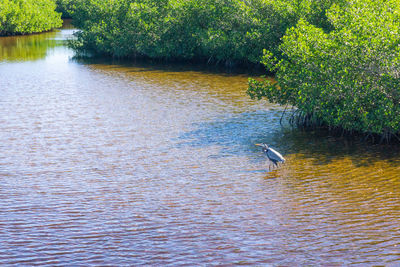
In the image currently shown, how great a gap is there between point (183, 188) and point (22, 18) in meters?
49.9

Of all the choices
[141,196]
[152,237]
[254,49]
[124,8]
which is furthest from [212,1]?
[152,237]

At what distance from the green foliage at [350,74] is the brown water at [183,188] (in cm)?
105

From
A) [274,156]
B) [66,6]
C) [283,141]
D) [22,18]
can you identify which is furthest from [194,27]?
[66,6]

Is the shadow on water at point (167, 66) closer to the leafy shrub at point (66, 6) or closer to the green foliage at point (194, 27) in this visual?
the green foliage at point (194, 27)

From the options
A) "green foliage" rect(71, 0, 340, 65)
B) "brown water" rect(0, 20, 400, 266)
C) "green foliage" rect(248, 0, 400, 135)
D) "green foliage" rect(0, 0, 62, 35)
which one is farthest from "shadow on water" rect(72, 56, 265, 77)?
"green foliage" rect(0, 0, 62, 35)

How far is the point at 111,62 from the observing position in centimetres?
3666

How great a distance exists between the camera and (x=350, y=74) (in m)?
16.2

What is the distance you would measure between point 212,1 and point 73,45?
13.1 meters

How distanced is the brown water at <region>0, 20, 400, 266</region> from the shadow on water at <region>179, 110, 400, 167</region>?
0.19 ft

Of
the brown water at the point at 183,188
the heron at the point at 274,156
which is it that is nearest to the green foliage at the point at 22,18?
the brown water at the point at 183,188

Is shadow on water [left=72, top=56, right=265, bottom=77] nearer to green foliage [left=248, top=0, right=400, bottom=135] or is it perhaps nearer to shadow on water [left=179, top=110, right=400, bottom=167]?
shadow on water [left=179, top=110, right=400, bottom=167]

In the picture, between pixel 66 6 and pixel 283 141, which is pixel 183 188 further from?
pixel 66 6

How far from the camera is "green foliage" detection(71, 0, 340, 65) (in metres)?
29.7

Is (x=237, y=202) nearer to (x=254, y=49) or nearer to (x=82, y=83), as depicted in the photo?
(x=82, y=83)
